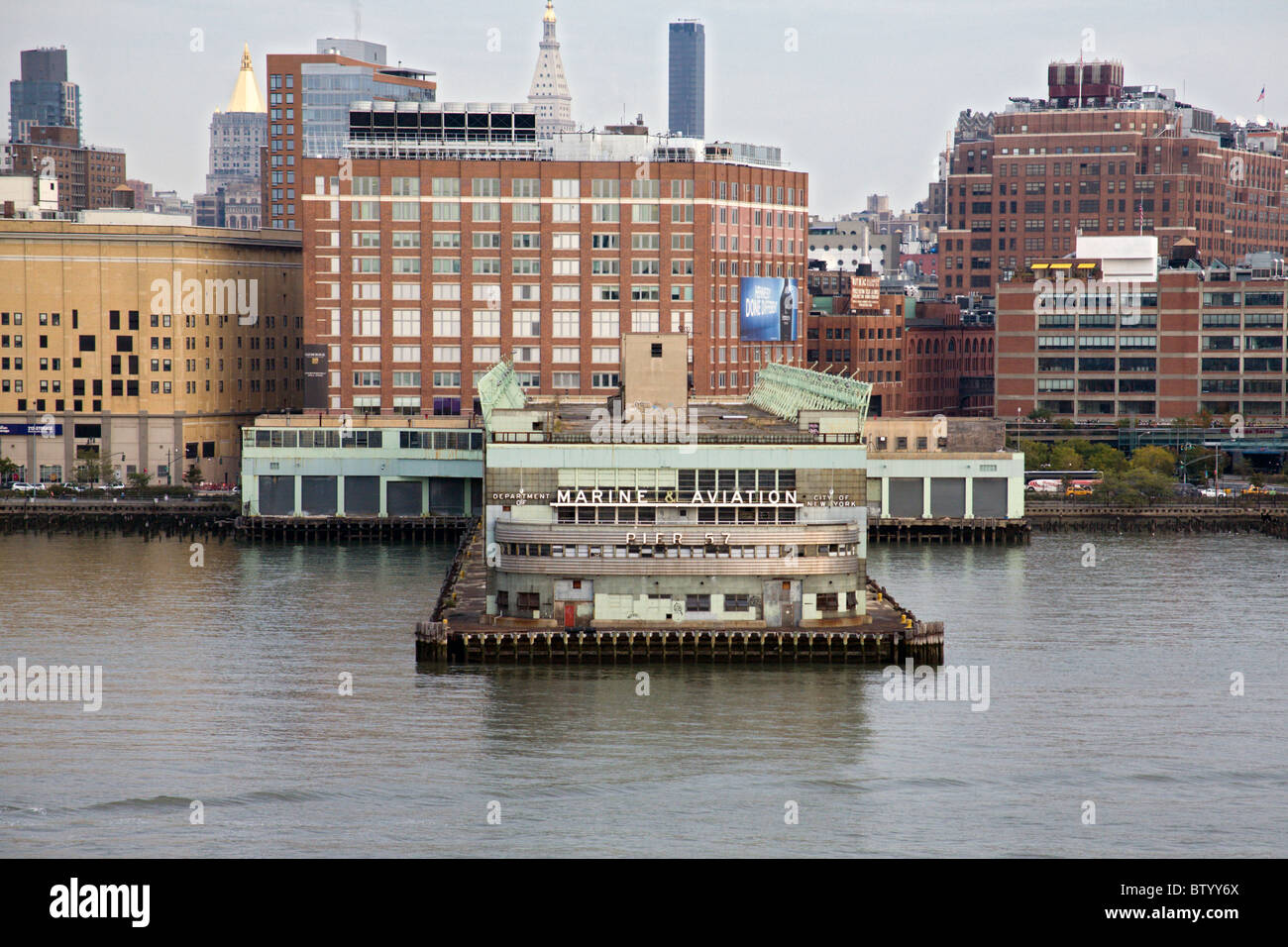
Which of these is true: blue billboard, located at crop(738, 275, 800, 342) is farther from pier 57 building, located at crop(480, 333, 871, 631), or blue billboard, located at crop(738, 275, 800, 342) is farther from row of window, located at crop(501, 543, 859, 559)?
row of window, located at crop(501, 543, 859, 559)

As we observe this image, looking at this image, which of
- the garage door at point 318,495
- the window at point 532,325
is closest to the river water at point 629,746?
the garage door at point 318,495

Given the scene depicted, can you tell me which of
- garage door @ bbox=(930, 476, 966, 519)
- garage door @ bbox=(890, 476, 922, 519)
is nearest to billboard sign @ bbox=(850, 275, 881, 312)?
garage door @ bbox=(890, 476, 922, 519)

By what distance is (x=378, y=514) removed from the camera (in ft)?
428

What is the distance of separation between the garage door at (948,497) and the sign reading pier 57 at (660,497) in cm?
5493

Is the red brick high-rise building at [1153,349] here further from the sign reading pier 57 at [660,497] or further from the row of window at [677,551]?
the row of window at [677,551]

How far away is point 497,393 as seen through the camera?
98.6 metres

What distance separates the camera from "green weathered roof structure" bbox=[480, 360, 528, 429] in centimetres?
9169

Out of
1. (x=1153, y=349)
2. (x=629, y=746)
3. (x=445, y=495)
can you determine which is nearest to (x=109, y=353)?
(x=445, y=495)

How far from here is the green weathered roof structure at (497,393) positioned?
9169 cm

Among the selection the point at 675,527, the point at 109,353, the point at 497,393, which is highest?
the point at 109,353

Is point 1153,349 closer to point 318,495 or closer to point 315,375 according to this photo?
point 315,375

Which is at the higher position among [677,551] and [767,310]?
[767,310]

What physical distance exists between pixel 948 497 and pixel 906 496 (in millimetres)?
2684
